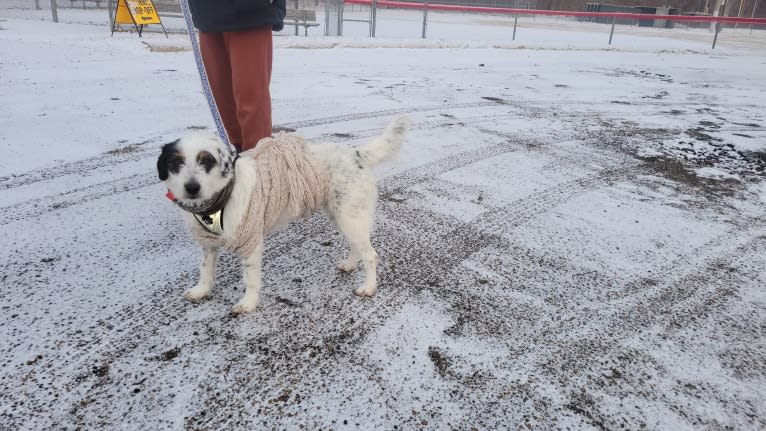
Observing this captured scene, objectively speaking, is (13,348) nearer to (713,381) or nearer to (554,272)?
(554,272)

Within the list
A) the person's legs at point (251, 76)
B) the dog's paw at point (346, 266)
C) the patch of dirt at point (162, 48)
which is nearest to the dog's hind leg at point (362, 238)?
the dog's paw at point (346, 266)

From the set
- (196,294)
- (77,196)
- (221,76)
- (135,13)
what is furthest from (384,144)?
(135,13)

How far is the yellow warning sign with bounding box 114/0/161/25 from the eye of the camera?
10984 millimetres

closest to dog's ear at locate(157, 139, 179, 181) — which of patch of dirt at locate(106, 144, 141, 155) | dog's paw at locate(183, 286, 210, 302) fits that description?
dog's paw at locate(183, 286, 210, 302)

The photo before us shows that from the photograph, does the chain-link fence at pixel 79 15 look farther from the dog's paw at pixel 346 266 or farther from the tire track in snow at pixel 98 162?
the dog's paw at pixel 346 266

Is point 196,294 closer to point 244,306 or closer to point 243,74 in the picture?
point 244,306

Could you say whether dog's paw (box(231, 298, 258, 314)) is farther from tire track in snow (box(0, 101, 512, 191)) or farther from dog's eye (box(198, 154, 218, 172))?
tire track in snow (box(0, 101, 512, 191))

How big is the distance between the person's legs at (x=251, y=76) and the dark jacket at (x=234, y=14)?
0.26 feet

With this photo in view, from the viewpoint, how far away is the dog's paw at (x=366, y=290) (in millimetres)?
2490

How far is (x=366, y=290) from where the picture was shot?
2496 millimetres

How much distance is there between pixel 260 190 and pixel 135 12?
11.5 m

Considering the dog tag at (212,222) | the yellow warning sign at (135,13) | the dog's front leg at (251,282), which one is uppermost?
the yellow warning sign at (135,13)

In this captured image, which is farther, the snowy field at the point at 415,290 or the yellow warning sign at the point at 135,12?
the yellow warning sign at the point at 135,12

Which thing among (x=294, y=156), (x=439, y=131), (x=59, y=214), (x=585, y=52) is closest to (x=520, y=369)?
(x=294, y=156)
